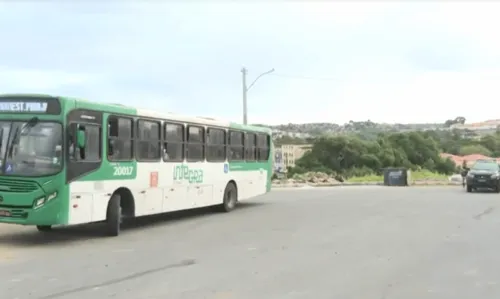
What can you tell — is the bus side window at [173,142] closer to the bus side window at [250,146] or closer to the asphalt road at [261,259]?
the asphalt road at [261,259]

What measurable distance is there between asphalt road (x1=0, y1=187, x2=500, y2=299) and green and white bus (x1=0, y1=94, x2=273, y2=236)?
0.69 metres

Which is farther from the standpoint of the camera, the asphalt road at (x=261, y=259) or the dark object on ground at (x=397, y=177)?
the dark object on ground at (x=397, y=177)

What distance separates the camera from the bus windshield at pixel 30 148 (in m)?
12.3

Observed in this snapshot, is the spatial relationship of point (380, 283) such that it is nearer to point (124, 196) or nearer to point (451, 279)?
point (451, 279)

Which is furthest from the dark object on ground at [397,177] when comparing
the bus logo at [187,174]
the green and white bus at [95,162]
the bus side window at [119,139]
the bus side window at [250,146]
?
the bus side window at [119,139]

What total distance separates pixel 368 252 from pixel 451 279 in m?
2.68

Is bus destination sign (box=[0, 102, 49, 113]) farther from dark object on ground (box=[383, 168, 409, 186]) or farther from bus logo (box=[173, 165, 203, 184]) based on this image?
dark object on ground (box=[383, 168, 409, 186])

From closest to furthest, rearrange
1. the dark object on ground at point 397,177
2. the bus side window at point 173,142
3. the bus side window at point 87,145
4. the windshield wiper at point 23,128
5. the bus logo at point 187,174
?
the windshield wiper at point 23,128
the bus side window at point 87,145
the bus side window at point 173,142
the bus logo at point 187,174
the dark object on ground at point 397,177

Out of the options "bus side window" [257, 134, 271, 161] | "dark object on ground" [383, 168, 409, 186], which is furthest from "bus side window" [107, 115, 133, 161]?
"dark object on ground" [383, 168, 409, 186]

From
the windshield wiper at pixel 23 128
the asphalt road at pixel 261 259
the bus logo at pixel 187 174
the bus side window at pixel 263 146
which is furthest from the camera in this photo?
the bus side window at pixel 263 146

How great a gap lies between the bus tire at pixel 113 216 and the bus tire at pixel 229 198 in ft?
21.4

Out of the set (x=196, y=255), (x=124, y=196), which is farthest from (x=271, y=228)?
Result: (x=196, y=255)

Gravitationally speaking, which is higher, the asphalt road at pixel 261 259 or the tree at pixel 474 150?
the tree at pixel 474 150

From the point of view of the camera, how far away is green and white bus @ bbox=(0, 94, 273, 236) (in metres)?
12.2
